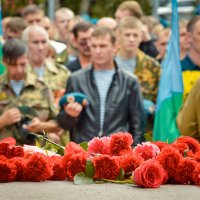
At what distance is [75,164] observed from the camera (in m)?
5.53

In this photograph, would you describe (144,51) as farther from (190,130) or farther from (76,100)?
(190,130)

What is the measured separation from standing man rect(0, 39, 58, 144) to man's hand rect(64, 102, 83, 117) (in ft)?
0.51

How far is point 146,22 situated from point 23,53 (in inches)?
229

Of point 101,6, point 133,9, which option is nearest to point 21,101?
point 133,9

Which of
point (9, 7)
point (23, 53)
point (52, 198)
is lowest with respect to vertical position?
point (9, 7)

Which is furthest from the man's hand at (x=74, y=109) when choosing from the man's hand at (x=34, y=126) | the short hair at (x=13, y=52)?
the short hair at (x=13, y=52)

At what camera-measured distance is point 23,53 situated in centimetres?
1226

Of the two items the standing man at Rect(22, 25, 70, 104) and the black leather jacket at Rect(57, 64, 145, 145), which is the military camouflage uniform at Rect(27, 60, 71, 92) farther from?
the black leather jacket at Rect(57, 64, 145, 145)

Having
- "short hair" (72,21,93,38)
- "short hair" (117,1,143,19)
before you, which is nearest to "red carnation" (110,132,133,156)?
"short hair" (72,21,93,38)

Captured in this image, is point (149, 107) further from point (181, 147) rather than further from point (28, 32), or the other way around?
point (181, 147)

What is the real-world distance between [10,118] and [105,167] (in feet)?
21.2

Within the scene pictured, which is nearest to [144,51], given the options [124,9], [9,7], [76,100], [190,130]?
[124,9]

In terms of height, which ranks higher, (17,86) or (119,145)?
(119,145)

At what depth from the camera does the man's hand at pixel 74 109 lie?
12.3 meters
